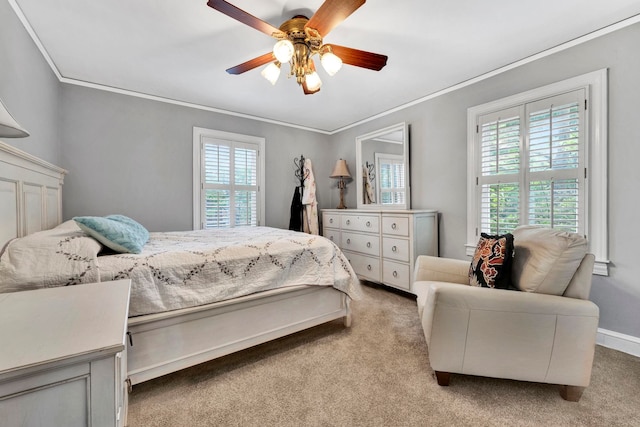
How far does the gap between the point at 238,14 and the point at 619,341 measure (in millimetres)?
3441

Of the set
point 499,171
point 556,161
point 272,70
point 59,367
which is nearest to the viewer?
point 59,367

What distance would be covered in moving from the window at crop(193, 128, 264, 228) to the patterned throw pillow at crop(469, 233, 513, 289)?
292cm

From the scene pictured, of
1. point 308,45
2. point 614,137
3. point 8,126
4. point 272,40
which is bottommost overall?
point 8,126

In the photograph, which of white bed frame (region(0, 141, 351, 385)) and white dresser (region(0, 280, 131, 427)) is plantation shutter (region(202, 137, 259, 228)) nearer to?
white bed frame (region(0, 141, 351, 385))

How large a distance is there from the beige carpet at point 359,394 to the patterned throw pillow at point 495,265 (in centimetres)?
60

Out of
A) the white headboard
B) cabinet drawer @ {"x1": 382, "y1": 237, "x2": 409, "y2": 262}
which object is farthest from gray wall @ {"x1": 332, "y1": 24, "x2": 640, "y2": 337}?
the white headboard

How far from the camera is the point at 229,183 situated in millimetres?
3658

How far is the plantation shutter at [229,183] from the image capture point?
3.51 metres

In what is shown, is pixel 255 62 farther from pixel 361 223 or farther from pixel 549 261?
pixel 549 261

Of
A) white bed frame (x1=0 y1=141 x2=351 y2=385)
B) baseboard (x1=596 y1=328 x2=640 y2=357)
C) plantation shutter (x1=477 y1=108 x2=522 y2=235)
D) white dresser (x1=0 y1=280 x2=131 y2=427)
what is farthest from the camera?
plantation shutter (x1=477 y1=108 x2=522 y2=235)

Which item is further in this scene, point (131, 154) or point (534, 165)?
point (131, 154)

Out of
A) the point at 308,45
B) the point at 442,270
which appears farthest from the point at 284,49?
the point at 442,270

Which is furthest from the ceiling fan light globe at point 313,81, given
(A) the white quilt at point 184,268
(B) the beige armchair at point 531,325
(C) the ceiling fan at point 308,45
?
(B) the beige armchair at point 531,325

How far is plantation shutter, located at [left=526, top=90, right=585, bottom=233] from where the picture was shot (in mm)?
2148
